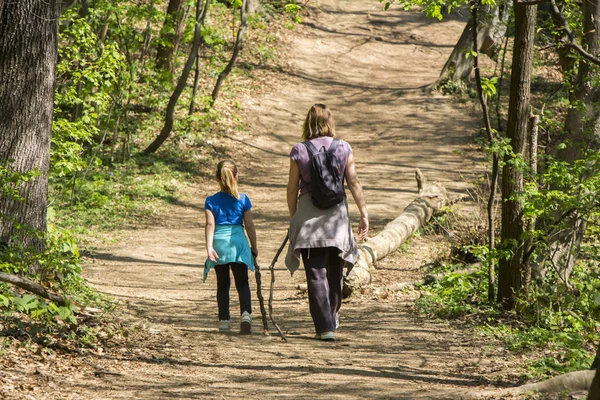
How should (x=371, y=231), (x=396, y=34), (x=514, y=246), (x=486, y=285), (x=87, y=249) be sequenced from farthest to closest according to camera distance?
(x=396, y=34), (x=371, y=231), (x=87, y=249), (x=486, y=285), (x=514, y=246)

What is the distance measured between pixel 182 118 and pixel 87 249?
8602mm

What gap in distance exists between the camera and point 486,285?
8.70m

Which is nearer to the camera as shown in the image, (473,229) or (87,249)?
(473,229)

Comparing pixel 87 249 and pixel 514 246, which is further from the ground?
pixel 514 246

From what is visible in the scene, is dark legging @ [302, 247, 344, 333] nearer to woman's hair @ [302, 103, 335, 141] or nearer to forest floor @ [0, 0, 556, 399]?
forest floor @ [0, 0, 556, 399]

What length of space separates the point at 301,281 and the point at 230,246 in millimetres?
3314

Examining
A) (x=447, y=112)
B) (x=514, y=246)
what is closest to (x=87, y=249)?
(x=514, y=246)

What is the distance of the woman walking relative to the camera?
6637 millimetres

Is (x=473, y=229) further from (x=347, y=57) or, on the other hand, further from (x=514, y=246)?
(x=347, y=57)

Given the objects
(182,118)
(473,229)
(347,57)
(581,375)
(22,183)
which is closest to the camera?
(581,375)

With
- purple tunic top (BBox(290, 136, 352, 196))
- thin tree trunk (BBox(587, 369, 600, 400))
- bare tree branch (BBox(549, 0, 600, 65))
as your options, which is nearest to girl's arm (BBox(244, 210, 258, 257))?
purple tunic top (BBox(290, 136, 352, 196))

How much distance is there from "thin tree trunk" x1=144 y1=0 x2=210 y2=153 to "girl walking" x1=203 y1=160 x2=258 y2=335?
10326 millimetres

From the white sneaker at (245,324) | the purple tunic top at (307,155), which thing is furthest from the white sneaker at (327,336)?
the purple tunic top at (307,155)

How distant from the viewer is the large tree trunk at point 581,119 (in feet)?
27.8
